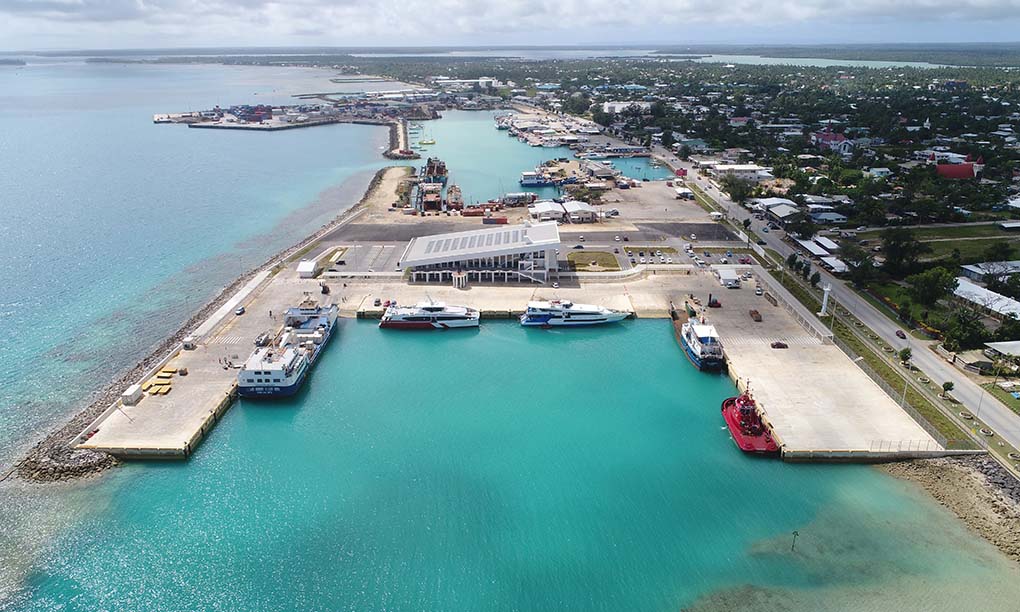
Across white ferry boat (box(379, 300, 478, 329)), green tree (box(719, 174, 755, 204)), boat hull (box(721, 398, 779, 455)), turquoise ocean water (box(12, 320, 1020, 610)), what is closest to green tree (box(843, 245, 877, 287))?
turquoise ocean water (box(12, 320, 1020, 610))

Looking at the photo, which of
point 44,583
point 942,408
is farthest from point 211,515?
point 942,408

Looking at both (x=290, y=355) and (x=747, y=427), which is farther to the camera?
(x=290, y=355)

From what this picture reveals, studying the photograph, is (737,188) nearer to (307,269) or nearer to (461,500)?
(307,269)

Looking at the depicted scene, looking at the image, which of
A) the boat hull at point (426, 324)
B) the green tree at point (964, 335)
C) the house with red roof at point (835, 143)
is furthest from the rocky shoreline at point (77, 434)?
the house with red roof at point (835, 143)

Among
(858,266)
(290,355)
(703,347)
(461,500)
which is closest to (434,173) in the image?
(290,355)

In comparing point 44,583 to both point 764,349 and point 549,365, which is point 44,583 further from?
point 764,349

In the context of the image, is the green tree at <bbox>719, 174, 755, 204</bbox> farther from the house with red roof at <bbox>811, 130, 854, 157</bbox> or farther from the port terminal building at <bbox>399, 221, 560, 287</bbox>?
the port terminal building at <bbox>399, 221, 560, 287</bbox>

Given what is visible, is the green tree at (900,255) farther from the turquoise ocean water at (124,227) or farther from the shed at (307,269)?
the turquoise ocean water at (124,227)
